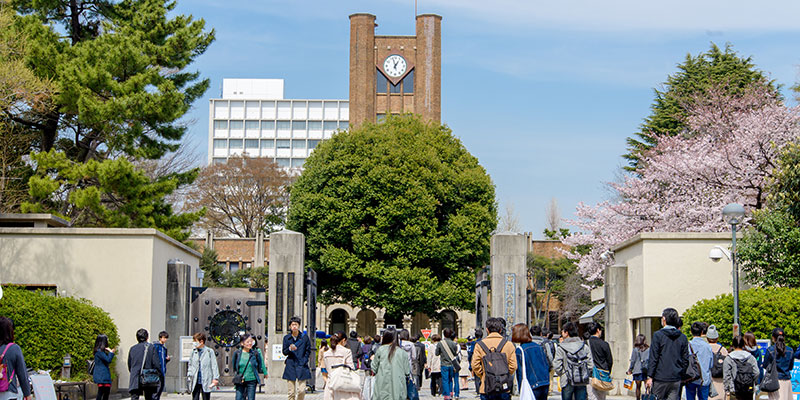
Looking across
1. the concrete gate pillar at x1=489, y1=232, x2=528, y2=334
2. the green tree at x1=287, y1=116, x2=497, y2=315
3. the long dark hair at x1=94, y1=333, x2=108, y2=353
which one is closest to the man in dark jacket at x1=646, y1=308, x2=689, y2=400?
the long dark hair at x1=94, y1=333, x2=108, y2=353

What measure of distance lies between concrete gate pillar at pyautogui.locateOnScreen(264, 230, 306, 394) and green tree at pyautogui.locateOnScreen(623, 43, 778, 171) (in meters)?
21.6

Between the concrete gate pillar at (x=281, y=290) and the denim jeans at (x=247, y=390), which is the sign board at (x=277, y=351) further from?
the denim jeans at (x=247, y=390)

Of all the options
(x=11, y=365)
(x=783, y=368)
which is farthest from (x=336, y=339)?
(x=783, y=368)

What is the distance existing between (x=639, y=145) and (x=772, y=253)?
24.4m

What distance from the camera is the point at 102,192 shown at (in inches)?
1040

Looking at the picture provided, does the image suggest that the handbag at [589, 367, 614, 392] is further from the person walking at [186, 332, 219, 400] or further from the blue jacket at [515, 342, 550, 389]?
the person walking at [186, 332, 219, 400]

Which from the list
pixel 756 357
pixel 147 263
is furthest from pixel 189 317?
pixel 756 357

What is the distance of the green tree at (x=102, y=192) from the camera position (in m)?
25.1

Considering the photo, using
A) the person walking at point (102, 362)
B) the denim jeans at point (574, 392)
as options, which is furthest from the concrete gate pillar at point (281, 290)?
the denim jeans at point (574, 392)

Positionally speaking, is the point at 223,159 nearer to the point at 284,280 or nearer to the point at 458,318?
the point at 458,318

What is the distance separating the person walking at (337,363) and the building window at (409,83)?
49.0m

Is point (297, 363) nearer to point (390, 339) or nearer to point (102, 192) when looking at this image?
point (390, 339)

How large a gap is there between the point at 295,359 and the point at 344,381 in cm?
322

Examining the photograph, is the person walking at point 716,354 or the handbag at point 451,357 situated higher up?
the person walking at point 716,354
